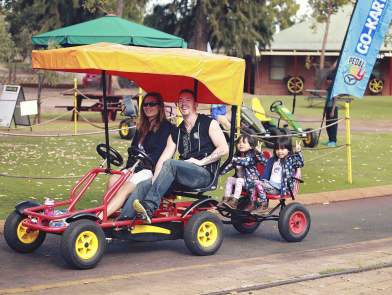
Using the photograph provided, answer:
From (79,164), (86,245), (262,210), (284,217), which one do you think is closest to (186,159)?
(262,210)

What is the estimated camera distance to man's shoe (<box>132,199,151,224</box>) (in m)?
9.09

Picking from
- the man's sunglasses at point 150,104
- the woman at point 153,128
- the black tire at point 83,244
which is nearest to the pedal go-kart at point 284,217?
the woman at point 153,128

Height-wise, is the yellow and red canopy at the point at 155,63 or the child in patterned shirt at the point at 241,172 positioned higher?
the yellow and red canopy at the point at 155,63

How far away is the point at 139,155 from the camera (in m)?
9.48

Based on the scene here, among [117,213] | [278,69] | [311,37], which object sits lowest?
[117,213]

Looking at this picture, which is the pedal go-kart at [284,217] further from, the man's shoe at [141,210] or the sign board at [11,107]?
the sign board at [11,107]

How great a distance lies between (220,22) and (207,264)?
3911 cm

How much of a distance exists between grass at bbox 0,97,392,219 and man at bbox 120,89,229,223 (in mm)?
2308

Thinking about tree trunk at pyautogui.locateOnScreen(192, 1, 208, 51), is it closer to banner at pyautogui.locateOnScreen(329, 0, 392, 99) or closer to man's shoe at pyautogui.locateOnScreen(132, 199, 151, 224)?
banner at pyautogui.locateOnScreen(329, 0, 392, 99)

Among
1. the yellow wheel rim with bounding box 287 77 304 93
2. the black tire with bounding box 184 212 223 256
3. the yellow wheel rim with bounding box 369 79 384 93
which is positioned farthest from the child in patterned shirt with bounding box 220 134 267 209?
the yellow wheel rim with bounding box 287 77 304 93

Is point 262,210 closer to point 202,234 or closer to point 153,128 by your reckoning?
point 202,234

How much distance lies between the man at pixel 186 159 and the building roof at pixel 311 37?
1546 inches

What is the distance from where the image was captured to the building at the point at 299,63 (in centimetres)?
4962

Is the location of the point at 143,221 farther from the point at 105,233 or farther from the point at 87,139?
the point at 87,139
